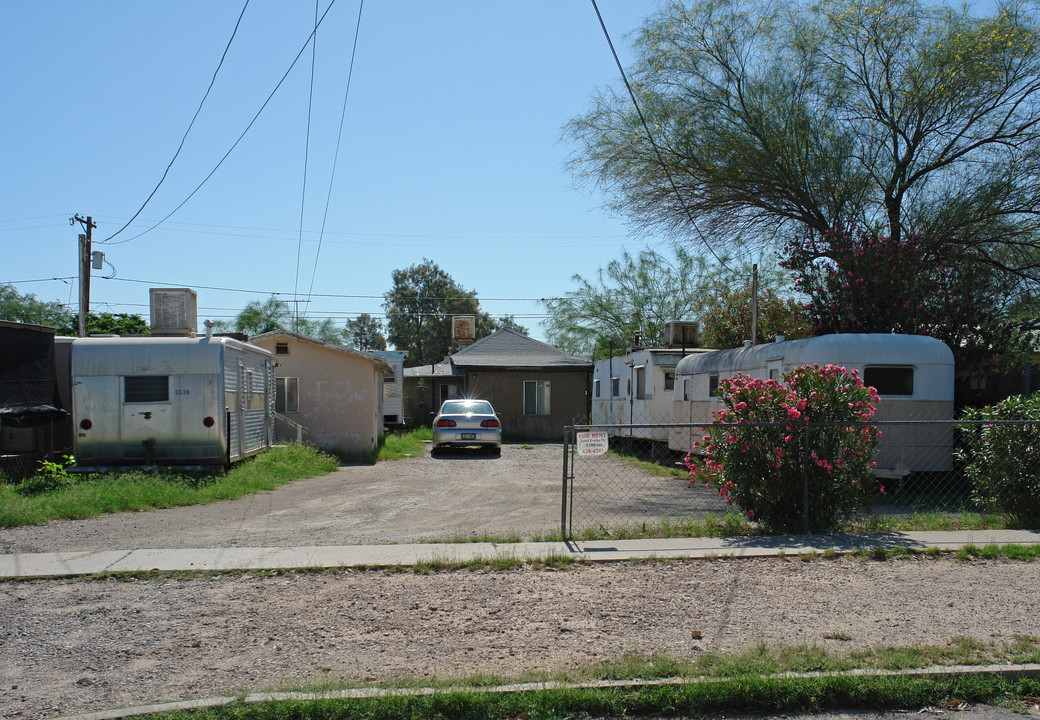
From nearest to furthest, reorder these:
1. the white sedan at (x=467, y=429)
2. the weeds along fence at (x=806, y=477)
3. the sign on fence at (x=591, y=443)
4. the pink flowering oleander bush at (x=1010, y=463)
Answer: the sign on fence at (x=591, y=443), the weeds along fence at (x=806, y=477), the pink flowering oleander bush at (x=1010, y=463), the white sedan at (x=467, y=429)

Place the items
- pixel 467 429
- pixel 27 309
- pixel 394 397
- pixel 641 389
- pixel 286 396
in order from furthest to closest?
pixel 27 309 < pixel 394 397 < pixel 641 389 < pixel 286 396 < pixel 467 429

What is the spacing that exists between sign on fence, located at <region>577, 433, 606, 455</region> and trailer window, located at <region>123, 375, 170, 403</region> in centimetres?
831

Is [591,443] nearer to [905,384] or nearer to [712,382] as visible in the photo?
[905,384]

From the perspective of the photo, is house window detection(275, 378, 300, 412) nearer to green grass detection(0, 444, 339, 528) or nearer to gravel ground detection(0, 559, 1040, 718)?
green grass detection(0, 444, 339, 528)

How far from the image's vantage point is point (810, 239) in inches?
672

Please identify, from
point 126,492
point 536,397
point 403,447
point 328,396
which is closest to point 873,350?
point 126,492

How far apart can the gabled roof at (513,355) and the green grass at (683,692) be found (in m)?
23.0

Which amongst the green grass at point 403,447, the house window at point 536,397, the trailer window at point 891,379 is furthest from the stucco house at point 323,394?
the trailer window at point 891,379

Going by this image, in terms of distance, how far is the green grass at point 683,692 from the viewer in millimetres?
3979

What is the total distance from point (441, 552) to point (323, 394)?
13.6 metres

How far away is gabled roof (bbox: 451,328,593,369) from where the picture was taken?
91.0ft

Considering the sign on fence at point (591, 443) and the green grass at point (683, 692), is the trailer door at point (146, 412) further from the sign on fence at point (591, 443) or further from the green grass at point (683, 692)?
the green grass at point (683, 692)

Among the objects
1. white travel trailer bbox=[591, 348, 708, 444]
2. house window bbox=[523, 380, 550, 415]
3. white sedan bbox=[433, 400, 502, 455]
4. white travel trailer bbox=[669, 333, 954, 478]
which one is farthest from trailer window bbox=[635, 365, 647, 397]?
house window bbox=[523, 380, 550, 415]

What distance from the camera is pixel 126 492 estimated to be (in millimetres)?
11000
